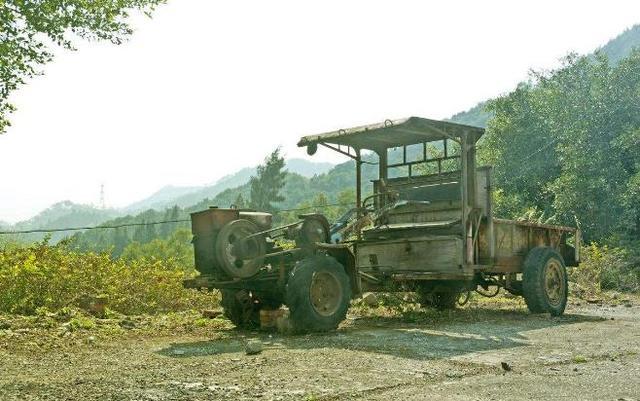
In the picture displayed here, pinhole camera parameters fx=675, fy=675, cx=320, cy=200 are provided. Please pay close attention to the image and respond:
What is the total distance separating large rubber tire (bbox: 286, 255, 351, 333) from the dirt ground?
0.23 meters

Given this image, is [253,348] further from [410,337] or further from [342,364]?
[410,337]

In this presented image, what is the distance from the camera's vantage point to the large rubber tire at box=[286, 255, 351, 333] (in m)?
8.60

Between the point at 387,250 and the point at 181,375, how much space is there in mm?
6308

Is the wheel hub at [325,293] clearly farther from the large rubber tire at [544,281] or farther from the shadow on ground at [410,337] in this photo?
the large rubber tire at [544,281]

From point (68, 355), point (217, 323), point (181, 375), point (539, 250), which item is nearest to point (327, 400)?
point (181, 375)

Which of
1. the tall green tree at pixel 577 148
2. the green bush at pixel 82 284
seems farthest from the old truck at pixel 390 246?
the tall green tree at pixel 577 148

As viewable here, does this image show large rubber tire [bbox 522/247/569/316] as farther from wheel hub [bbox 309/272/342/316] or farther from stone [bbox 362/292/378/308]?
wheel hub [bbox 309/272/342/316]

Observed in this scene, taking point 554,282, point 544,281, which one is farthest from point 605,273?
point 544,281

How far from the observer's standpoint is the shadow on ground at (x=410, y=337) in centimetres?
735

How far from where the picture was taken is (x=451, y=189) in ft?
38.1

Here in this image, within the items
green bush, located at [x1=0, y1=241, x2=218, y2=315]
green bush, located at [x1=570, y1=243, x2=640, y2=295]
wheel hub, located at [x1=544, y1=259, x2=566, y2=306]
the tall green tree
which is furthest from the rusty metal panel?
the tall green tree

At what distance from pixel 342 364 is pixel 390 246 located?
5.42 meters

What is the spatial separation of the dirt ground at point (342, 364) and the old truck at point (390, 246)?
0.68m

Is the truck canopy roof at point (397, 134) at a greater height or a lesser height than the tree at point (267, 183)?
lesser
